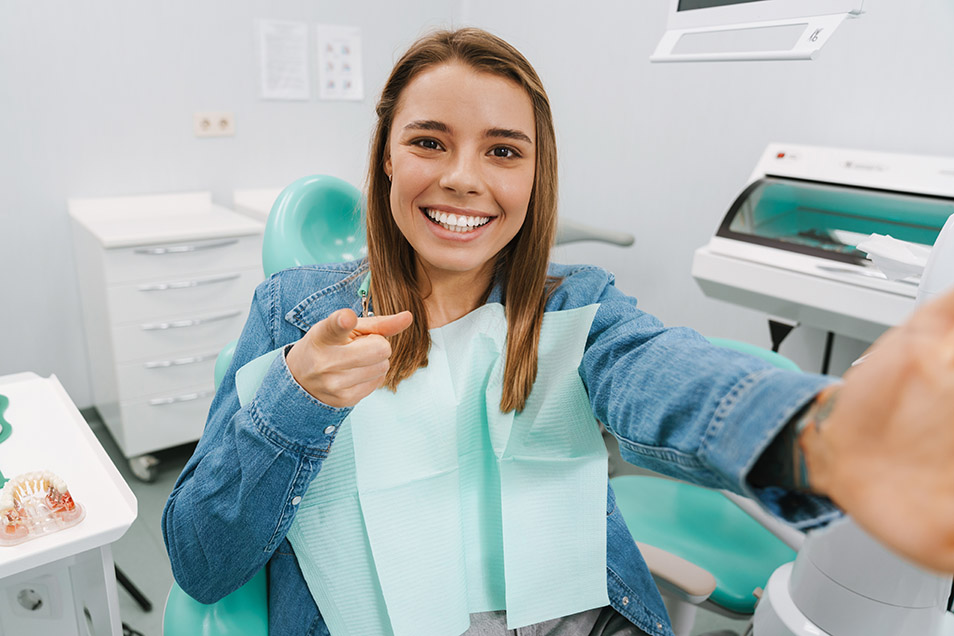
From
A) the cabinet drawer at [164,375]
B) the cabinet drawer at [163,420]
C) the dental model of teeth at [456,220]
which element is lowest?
the cabinet drawer at [163,420]

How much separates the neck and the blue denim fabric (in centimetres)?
4

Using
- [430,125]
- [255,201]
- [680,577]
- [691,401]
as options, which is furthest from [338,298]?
[255,201]

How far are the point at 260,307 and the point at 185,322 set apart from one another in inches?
57.0

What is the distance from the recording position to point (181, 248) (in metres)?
2.12

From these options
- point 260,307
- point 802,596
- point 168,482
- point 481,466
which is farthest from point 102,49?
point 802,596

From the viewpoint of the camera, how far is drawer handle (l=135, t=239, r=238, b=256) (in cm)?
208

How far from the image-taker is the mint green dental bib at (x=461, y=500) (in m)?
0.86

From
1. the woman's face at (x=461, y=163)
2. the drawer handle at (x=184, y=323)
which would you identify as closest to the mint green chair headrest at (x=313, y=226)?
the woman's face at (x=461, y=163)

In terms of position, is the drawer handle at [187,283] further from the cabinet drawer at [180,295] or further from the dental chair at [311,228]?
the dental chair at [311,228]

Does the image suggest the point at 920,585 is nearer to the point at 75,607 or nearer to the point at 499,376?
the point at 499,376

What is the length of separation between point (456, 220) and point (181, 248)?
1.54 m

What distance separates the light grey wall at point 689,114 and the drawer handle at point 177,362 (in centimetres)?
158

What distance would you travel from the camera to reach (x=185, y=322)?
7.27ft

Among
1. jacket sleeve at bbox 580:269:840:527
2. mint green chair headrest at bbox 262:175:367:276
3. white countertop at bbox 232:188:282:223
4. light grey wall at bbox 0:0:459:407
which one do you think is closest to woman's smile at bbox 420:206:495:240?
jacket sleeve at bbox 580:269:840:527
